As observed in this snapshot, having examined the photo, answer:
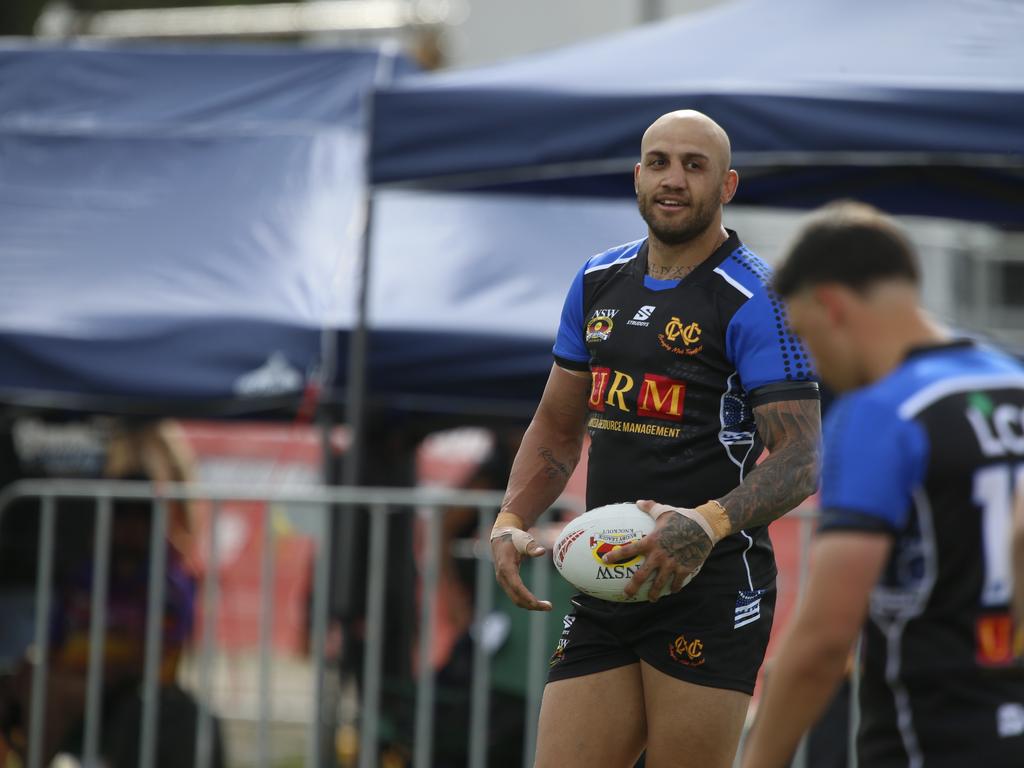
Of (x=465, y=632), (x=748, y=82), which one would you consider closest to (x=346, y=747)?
(x=465, y=632)

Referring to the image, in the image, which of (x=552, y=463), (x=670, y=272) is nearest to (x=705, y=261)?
(x=670, y=272)

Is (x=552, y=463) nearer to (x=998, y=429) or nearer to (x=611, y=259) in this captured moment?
(x=611, y=259)

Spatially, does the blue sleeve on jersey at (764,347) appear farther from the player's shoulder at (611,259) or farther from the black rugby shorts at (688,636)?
the black rugby shorts at (688,636)

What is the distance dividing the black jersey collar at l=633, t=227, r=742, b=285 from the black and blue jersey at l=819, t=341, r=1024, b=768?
4.03 ft

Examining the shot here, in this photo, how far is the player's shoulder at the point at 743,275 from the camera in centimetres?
370

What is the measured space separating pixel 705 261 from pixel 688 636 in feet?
3.07

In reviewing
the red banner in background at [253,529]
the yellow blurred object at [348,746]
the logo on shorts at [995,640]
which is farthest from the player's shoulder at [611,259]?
the red banner in background at [253,529]

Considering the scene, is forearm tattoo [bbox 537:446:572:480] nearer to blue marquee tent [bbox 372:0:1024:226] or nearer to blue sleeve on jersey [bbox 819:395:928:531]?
blue sleeve on jersey [bbox 819:395:928:531]

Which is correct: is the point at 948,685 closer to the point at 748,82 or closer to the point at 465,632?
the point at 748,82

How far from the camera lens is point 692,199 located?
3736mm

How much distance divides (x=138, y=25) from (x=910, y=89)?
7.41m

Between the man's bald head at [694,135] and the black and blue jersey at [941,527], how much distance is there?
132 centimetres

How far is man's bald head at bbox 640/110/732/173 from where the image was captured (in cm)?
377

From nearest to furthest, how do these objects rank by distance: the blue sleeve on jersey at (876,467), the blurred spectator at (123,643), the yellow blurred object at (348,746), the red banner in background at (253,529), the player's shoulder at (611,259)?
the blue sleeve on jersey at (876,467) → the player's shoulder at (611,259) → the blurred spectator at (123,643) → the yellow blurred object at (348,746) → the red banner in background at (253,529)
